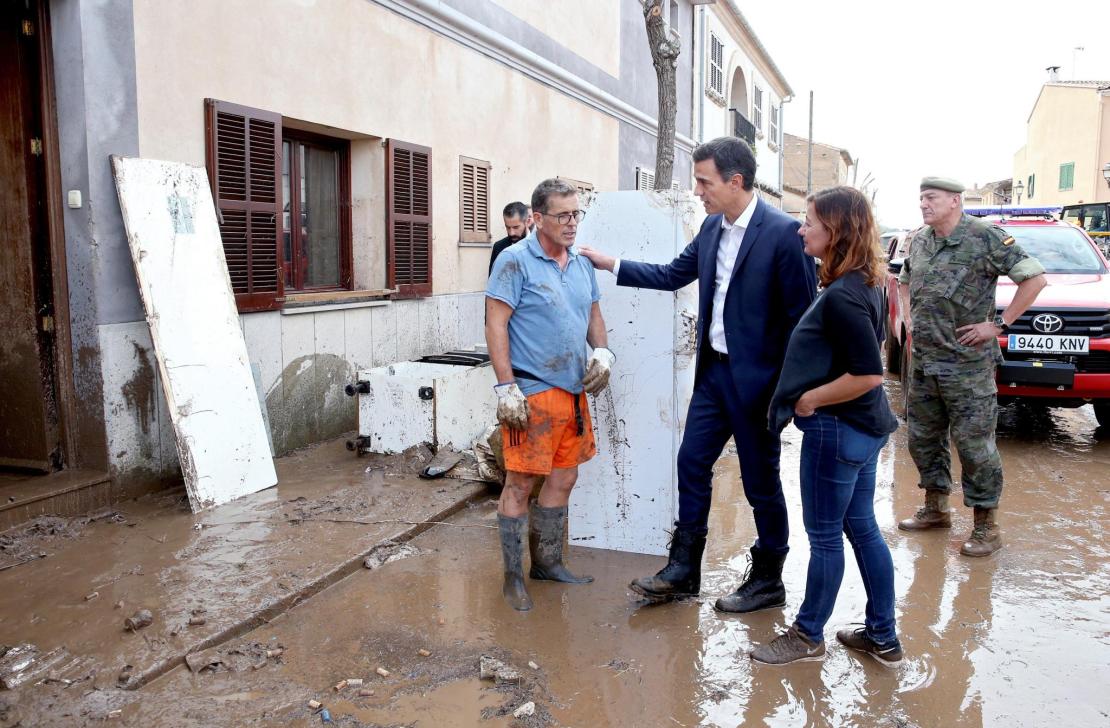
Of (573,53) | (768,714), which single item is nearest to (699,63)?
(573,53)

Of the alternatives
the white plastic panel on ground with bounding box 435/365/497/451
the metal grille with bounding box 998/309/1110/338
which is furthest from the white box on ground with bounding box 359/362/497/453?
the metal grille with bounding box 998/309/1110/338

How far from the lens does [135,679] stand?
3156mm

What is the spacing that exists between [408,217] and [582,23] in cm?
544

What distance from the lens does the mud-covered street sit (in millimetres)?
3070

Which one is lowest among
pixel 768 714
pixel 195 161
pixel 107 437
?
pixel 768 714

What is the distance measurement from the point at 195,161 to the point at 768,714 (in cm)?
479

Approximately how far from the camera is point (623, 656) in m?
3.52

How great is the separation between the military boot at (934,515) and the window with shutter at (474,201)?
542cm

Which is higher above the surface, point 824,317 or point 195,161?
point 195,161

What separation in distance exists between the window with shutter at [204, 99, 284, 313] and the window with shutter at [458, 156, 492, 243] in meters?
2.82

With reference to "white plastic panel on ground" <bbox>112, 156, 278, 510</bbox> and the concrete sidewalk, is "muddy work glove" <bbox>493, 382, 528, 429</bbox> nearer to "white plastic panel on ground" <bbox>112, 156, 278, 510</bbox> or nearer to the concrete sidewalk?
the concrete sidewalk

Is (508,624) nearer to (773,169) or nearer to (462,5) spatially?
(462,5)

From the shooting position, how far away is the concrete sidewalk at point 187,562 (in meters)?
3.46

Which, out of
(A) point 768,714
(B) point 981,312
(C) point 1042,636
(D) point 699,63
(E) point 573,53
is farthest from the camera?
(D) point 699,63
